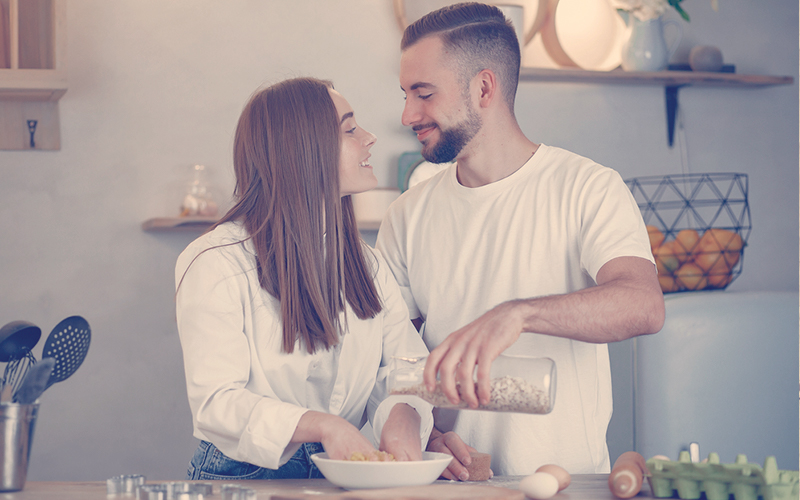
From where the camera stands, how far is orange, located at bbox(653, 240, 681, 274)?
1.89 metres

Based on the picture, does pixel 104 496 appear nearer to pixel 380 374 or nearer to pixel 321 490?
pixel 321 490

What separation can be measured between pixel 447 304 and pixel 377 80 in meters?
1.13

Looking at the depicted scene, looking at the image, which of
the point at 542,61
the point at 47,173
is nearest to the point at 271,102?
the point at 47,173

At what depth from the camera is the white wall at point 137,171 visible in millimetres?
2125

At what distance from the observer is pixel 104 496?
0.93 meters

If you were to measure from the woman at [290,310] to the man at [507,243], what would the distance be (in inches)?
4.7

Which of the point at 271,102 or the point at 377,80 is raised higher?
the point at 377,80

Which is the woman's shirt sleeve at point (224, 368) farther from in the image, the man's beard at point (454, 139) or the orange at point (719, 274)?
the orange at point (719, 274)

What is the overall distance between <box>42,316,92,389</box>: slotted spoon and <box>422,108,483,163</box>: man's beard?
25.8 inches

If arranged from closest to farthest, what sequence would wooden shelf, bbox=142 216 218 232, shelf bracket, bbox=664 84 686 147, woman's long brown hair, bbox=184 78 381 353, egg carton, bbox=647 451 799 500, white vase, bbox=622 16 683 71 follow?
egg carton, bbox=647 451 799 500
woman's long brown hair, bbox=184 78 381 353
wooden shelf, bbox=142 216 218 232
white vase, bbox=622 16 683 71
shelf bracket, bbox=664 84 686 147

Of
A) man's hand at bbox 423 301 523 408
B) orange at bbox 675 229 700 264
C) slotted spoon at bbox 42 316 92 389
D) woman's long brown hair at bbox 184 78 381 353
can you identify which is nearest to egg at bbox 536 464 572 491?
man's hand at bbox 423 301 523 408

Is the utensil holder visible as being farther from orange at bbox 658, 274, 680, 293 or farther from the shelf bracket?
the shelf bracket

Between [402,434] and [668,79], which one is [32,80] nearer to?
[402,434]

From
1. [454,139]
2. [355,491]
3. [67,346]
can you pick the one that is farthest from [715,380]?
[67,346]
